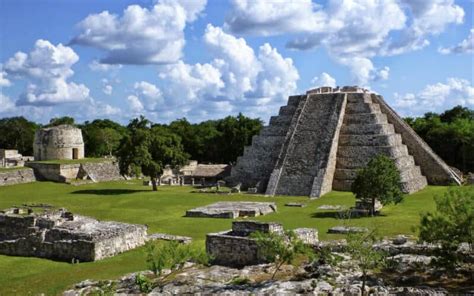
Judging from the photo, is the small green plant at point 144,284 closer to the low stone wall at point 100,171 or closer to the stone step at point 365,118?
the stone step at point 365,118

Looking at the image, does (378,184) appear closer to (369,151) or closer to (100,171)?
(369,151)

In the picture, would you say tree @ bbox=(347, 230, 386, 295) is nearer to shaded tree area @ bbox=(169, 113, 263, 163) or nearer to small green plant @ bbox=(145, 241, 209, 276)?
small green plant @ bbox=(145, 241, 209, 276)

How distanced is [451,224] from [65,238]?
16147 millimetres

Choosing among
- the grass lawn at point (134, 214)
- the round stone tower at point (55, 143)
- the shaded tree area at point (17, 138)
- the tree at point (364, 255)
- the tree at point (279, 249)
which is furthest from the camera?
the shaded tree area at point (17, 138)

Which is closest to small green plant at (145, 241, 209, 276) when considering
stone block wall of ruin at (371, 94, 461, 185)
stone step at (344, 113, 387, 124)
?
stone step at (344, 113, 387, 124)

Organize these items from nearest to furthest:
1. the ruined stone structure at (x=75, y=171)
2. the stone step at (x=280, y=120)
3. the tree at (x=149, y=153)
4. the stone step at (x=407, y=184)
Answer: the stone step at (x=407, y=184)
the tree at (x=149, y=153)
the ruined stone structure at (x=75, y=171)
the stone step at (x=280, y=120)

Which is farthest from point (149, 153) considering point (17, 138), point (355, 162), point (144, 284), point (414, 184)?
point (17, 138)

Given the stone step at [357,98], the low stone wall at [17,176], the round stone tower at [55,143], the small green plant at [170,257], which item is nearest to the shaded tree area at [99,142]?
the round stone tower at [55,143]

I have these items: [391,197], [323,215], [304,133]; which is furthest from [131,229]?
[304,133]

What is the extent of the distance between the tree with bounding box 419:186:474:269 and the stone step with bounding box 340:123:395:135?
105 feet

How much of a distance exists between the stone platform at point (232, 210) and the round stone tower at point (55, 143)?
86.4 feet

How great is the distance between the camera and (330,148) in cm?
4744

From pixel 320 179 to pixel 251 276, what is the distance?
26465 mm

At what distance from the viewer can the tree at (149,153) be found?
4431cm
